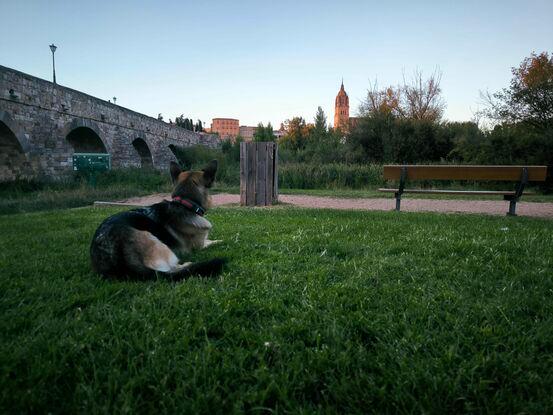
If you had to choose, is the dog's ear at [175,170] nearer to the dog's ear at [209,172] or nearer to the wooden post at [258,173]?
the dog's ear at [209,172]

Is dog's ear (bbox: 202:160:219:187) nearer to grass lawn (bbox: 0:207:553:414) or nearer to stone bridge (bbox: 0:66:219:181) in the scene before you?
grass lawn (bbox: 0:207:553:414)

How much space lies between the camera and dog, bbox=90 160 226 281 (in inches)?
99.4

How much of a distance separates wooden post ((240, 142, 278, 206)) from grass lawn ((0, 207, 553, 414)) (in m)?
5.51

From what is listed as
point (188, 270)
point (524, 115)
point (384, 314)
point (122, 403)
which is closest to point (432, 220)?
point (384, 314)

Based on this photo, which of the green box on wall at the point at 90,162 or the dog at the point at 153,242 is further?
the green box on wall at the point at 90,162

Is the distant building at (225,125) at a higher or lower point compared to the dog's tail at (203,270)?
higher

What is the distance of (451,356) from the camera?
1493mm

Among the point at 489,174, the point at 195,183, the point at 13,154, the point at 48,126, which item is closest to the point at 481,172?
the point at 489,174

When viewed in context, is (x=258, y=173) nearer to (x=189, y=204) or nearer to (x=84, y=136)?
(x=189, y=204)

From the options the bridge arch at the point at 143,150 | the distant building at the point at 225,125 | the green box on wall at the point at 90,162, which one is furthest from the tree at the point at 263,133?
the distant building at the point at 225,125

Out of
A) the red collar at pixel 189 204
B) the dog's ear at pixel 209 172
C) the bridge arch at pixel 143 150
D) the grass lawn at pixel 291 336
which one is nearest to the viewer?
the grass lawn at pixel 291 336

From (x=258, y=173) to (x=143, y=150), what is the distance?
22893 millimetres

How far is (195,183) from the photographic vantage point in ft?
12.2

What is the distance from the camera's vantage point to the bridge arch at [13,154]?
1225cm
